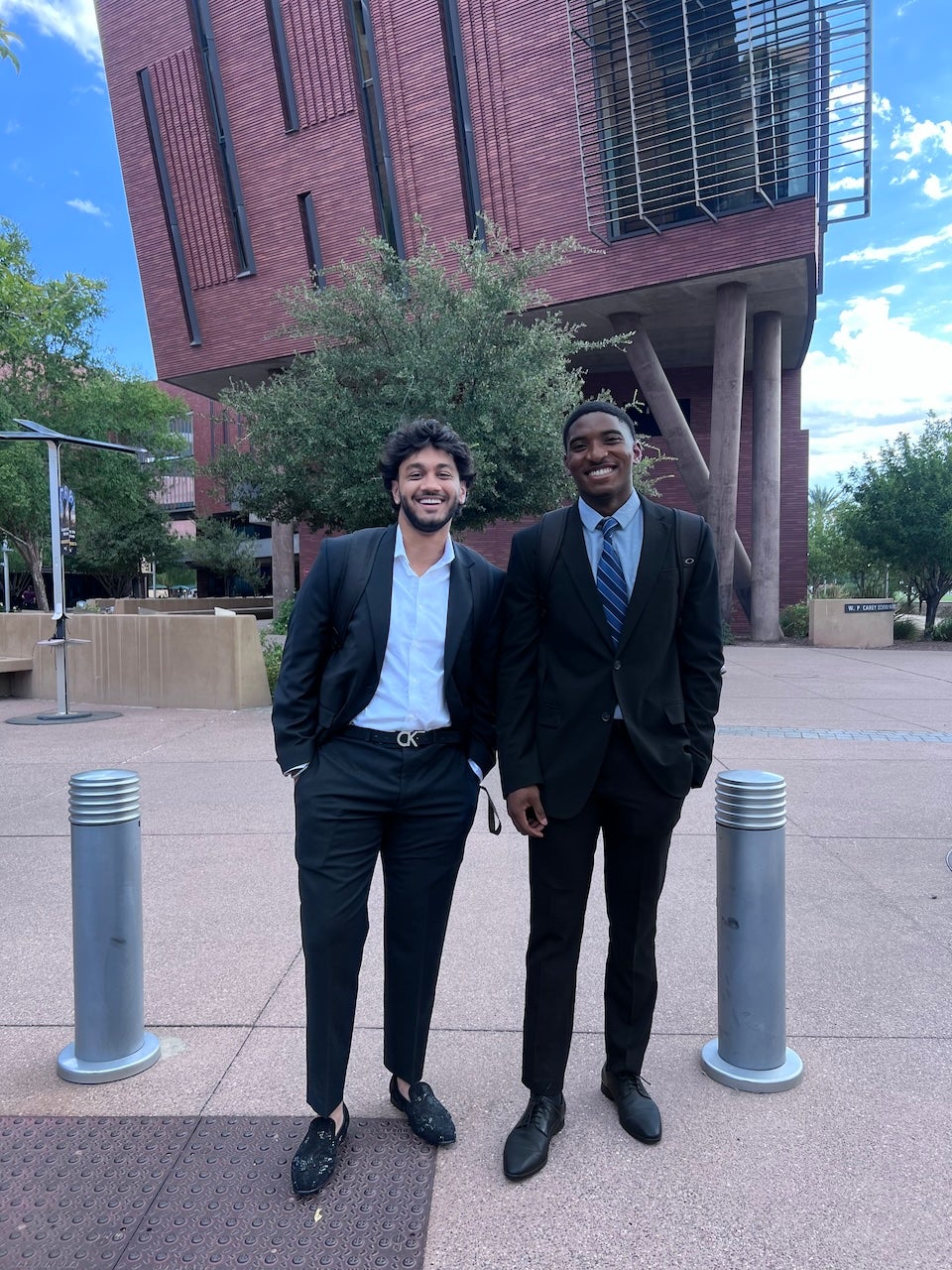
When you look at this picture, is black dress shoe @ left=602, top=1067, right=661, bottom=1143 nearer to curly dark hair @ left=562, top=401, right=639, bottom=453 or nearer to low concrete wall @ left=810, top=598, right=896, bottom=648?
curly dark hair @ left=562, top=401, right=639, bottom=453

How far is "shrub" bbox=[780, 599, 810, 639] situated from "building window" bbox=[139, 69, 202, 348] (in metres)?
19.2

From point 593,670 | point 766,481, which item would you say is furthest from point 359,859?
point 766,481

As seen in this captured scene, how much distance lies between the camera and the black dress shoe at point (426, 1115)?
2.62 metres

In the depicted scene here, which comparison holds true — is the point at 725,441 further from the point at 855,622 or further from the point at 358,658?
the point at 358,658

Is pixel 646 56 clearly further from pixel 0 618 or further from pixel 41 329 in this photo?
pixel 0 618

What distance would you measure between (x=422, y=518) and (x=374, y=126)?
83.5 feet

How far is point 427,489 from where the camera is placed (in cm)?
261

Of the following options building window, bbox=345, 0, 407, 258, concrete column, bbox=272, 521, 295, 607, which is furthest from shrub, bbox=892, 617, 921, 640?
concrete column, bbox=272, 521, 295, 607

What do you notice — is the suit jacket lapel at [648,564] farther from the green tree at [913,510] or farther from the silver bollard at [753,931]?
the green tree at [913,510]

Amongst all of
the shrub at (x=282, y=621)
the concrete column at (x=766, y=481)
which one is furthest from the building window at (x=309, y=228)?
the concrete column at (x=766, y=481)

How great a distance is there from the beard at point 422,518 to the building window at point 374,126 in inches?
909

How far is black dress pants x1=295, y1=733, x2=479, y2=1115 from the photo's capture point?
8.24 ft

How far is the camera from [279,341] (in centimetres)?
2658

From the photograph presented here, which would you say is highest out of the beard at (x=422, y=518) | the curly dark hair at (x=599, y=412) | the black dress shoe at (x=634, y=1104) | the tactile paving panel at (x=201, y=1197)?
the curly dark hair at (x=599, y=412)
